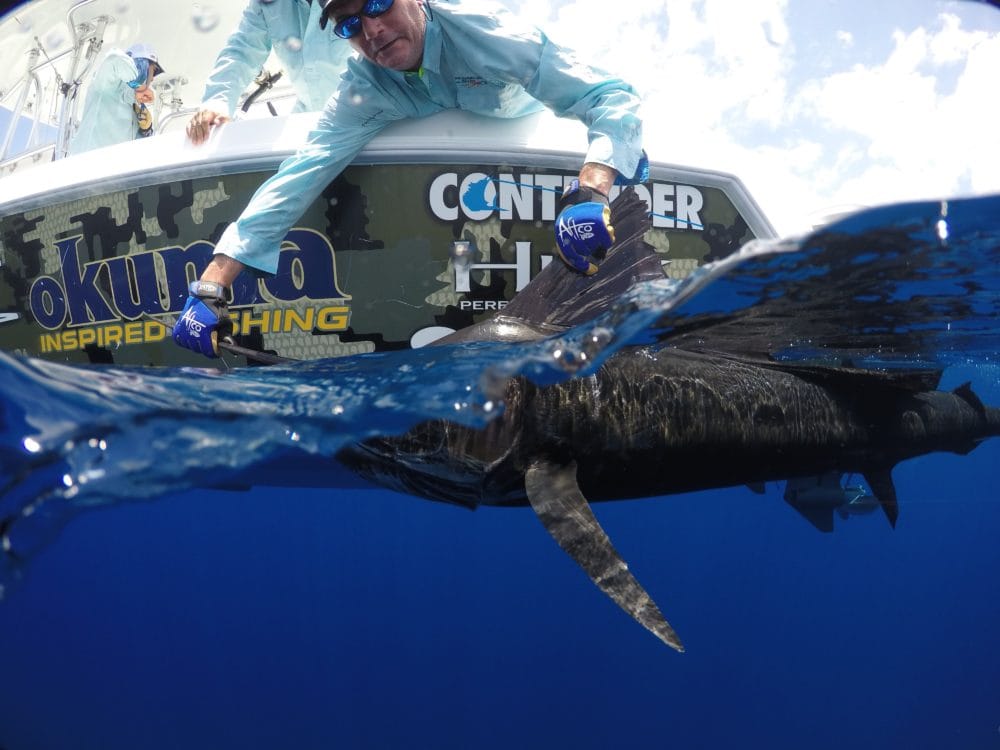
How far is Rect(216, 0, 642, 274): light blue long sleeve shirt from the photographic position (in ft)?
8.64

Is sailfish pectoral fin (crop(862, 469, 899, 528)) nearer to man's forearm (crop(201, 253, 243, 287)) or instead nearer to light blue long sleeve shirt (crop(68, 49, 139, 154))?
man's forearm (crop(201, 253, 243, 287))

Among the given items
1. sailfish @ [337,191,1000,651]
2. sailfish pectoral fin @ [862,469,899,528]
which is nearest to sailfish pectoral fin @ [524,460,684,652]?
sailfish @ [337,191,1000,651]

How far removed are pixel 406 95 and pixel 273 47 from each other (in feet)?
3.80

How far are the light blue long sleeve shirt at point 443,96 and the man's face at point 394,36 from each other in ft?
0.15

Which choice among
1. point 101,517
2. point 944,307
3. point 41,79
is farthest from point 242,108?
point 944,307

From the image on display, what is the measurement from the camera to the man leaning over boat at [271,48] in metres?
3.26

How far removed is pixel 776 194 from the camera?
3.11m

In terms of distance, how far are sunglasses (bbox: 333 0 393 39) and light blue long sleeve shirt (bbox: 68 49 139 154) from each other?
213 centimetres

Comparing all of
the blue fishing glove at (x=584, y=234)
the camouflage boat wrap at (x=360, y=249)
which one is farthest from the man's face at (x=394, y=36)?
the blue fishing glove at (x=584, y=234)

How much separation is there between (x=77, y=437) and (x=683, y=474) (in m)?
1.95

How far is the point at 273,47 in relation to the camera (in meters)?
3.50

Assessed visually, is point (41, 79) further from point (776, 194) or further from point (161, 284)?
point (776, 194)

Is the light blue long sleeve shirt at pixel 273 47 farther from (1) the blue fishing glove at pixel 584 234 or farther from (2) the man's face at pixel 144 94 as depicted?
(1) the blue fishing glove at pixel 584 234

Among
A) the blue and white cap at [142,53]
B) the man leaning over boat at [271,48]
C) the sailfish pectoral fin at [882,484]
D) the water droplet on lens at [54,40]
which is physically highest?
the water droplet on lens at [54,40]
